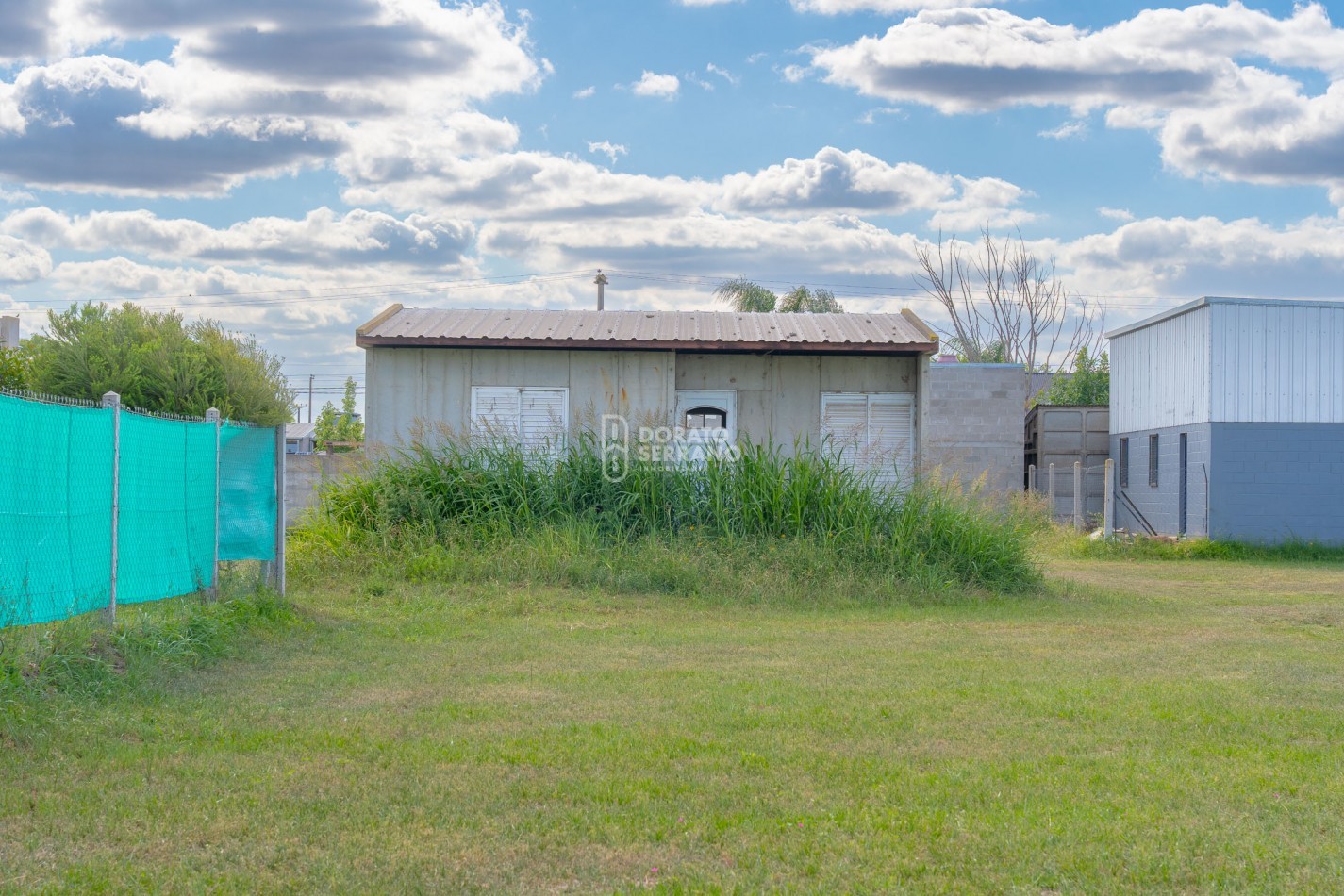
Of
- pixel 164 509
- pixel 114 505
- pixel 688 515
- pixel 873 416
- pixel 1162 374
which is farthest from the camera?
pixel 1162 374

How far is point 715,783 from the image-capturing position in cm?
521

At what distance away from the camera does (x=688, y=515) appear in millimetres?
13797

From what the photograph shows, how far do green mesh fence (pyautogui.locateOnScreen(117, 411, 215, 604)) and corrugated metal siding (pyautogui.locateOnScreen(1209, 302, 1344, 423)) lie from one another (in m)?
16.7

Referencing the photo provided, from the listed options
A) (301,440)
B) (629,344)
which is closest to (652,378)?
(629,344)

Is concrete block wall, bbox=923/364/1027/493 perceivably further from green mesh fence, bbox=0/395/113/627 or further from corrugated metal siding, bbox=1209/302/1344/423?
green mesh fence, bbox=0/395/113/627

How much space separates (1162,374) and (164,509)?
18965 millimetres

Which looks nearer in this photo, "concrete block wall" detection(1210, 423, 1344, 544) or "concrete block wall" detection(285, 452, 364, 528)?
"concrete block wall" detection(285, 452, 364, 528)

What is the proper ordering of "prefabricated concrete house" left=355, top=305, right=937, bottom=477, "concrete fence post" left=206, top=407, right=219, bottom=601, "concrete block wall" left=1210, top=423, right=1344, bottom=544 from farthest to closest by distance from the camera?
"concrete block wall" left=1210, top=423, right=1344, bottom=544 → "prefabricated concrete house" left=355, top=305, right=937, bottom=477 → "concrete fence post" left=206, top=407, right=219, bottom=601

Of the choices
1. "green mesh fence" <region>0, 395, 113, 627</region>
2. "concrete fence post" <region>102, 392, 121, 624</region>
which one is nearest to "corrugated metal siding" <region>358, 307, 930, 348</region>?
"concrete fence post" <region>102, 392, 121, 624</region>

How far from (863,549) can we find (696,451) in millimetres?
2826

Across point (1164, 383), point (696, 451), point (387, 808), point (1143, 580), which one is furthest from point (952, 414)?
point (387, 808)

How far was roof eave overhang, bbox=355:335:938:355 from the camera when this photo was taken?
53.1ft

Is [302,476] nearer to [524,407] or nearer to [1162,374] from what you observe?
[524,407]

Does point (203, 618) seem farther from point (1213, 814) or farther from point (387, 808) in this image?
point (1213, 814)
